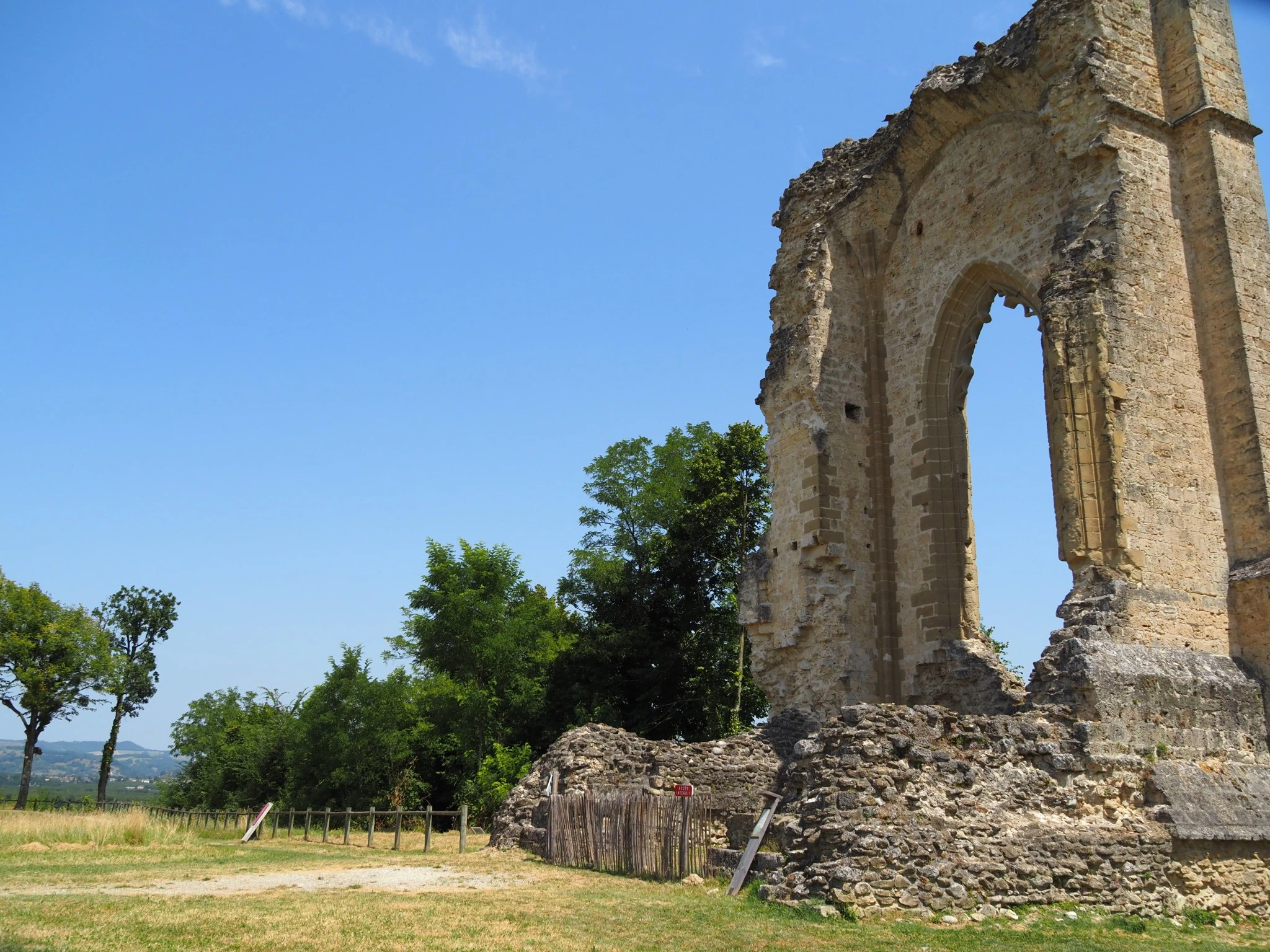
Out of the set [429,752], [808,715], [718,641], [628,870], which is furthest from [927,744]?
[429,752]

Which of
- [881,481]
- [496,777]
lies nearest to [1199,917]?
[881,481]

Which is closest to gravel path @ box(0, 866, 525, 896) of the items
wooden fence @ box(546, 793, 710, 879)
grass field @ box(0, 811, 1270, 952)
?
grass field @ box(0, 811, 1270, 952)

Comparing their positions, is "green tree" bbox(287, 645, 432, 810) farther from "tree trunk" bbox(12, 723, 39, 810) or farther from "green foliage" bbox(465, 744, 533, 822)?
"tree trunk" bbox(12, 723, 39, 810)

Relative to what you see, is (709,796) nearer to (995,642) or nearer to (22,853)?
(22,853)

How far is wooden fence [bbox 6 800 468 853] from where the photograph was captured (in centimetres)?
1516

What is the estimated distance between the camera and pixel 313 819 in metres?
26.0

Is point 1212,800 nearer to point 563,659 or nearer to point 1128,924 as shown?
point 1128,924

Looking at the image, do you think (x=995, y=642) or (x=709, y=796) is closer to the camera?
(x=709, y=796)

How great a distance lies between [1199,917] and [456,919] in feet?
20.1

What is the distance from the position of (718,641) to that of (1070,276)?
15.7m

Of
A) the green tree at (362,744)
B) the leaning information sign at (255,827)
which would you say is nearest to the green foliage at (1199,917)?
the leaning information sign at (255,827)

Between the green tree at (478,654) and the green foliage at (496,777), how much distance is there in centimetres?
132

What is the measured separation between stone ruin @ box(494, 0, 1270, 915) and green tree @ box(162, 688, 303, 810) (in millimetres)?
20374

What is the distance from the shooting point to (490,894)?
8883mm
